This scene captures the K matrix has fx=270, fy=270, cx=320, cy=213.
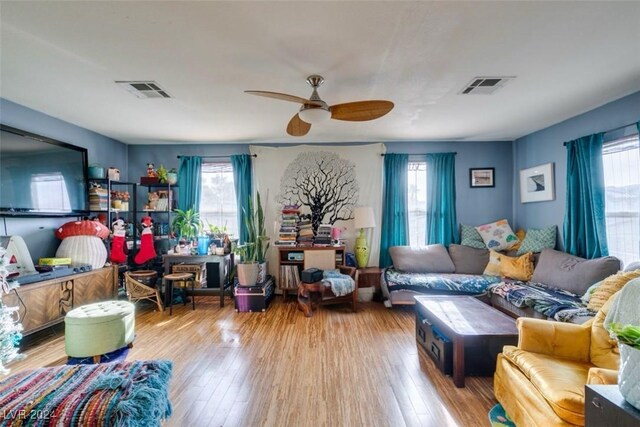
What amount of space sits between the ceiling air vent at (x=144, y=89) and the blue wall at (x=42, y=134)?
53.8 inches

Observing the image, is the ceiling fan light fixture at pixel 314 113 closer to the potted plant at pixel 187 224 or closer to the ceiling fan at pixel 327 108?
the ceiling fan at pixel 327 108

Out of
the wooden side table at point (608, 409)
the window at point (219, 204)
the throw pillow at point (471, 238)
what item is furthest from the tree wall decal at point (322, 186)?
the wooden side table at point (608, 409)

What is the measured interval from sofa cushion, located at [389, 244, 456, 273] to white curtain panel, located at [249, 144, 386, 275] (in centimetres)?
41

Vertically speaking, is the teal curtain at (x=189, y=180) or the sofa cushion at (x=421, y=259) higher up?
the teal curtain at (x=189, y=180)

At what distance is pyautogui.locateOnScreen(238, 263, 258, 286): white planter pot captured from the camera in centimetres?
362

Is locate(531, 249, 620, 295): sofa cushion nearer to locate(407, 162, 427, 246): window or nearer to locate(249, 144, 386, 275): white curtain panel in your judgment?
locate(407, 162, 427, 246): window

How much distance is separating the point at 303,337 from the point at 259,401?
3.25ft

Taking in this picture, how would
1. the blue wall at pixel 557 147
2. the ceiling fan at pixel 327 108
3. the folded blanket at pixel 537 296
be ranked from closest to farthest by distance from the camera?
the ceiling fan at pixel 327 108 < the folded blanket at pixel 537 296 < the blue wall at pixel 557 147

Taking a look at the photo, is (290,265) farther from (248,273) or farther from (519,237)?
(519,237)

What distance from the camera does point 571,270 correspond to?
2.86m

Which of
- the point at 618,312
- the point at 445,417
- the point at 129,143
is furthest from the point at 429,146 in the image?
the point at 129,143

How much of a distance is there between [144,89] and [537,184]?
16.3 feet

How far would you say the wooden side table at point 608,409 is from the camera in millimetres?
962

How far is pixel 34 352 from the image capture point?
2.50m
